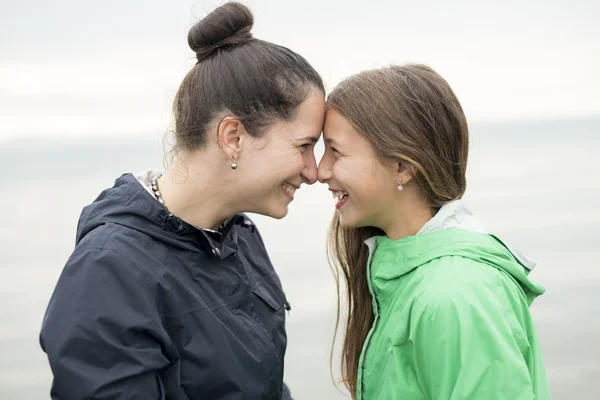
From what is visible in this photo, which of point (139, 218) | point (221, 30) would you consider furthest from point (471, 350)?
point (221, 30)

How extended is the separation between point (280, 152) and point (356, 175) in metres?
0.19

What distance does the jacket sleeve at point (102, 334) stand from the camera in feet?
5.10

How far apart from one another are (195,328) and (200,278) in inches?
5.0

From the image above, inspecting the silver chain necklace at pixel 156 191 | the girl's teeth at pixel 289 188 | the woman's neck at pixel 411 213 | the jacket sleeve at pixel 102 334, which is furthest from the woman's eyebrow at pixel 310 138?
the jacket sleeve at pixel 102 334

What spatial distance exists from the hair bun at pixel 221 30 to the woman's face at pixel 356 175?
28 cm

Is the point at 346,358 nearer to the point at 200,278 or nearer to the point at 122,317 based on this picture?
the point at 200,278

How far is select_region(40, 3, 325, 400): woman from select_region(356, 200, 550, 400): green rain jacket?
31 cm

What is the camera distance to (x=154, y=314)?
1664 mm

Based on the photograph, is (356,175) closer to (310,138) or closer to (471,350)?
(310,138)

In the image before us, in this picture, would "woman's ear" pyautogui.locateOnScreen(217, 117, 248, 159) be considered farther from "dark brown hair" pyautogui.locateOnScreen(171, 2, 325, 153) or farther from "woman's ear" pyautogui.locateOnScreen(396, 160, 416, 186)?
"woman's ear" pyautogui.locateOnScreen(396, 160, 416, 186)

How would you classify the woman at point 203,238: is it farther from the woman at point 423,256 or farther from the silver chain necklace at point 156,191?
the woman at point 423,256

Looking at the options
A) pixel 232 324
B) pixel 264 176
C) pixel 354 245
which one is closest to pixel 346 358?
pixel 354 245

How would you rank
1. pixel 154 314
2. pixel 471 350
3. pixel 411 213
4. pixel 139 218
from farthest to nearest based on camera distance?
pixel 411 213 → pixel 139 218 → pixel 154 314 → pixel 471 350

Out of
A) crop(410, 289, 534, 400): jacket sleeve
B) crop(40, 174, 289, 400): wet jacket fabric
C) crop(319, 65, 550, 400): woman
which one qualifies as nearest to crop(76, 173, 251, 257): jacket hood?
crop(40, 174, 289, 400): wet jacket fabric
